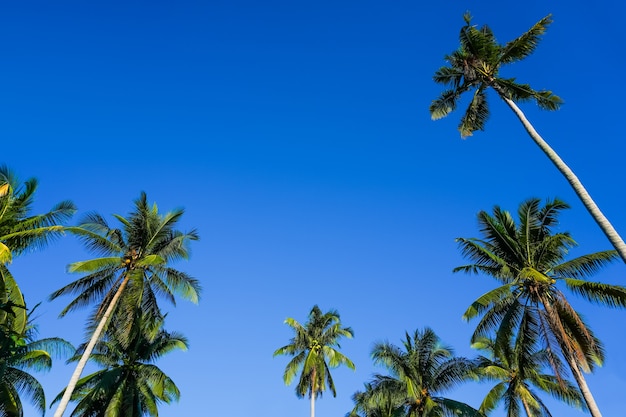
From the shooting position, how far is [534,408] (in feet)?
93.0

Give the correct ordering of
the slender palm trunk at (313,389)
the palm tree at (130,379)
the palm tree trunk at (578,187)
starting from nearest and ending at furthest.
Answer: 1. the palm tree trunk at (578,187)
2. the palm tree at (130,379)
3. the slender palm trunk at (313,389)

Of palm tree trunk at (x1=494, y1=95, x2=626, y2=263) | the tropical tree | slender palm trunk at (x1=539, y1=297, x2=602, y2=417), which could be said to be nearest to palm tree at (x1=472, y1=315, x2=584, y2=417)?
the tropical tree

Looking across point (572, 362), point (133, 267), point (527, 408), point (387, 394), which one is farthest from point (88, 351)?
point (527, 408)

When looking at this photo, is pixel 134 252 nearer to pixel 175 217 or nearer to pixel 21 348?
pixel 175 217

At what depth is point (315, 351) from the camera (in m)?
36.4

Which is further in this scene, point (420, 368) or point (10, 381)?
point (420, 368)

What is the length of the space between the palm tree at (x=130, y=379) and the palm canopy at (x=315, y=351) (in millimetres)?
10288

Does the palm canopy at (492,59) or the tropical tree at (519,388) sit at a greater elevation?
the palm canopy at (492,59)

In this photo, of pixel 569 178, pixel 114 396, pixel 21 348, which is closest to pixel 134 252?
pixel 21 348

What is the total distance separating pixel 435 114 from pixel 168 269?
1728 centimetres

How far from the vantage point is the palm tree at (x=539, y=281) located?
18500 mm

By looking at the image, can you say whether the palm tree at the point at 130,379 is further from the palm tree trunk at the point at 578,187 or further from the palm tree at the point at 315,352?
the palm tree trunk at the point at 578,187

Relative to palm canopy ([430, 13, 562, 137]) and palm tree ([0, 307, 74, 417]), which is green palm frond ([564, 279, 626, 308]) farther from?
palm tree ([0, 307, 74, 417])

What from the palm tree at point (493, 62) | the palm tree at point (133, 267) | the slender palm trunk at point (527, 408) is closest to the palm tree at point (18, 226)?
the palm tree at point (133, 267)
